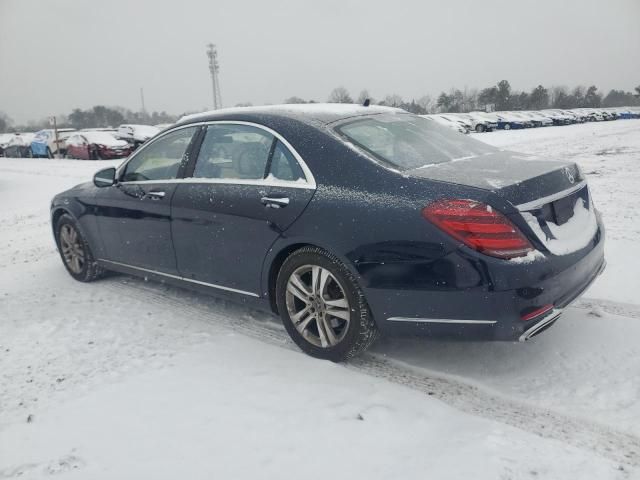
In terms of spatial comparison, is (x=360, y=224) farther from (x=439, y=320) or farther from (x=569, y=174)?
(x=569, y=174)

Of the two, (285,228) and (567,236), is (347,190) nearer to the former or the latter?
(285,228)

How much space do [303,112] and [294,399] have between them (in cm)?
191

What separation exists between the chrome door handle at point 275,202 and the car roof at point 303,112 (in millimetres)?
567

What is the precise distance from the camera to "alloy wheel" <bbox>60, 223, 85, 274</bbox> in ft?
17.1

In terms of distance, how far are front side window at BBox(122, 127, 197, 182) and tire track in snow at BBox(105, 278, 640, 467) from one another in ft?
3.52

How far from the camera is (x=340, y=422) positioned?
270 centimetres

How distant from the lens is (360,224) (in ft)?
9.77

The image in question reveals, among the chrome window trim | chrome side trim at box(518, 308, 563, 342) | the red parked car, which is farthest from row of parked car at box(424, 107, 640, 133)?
chrome side trim at box(518, 308, 563, 342)

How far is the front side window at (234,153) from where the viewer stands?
143 inches

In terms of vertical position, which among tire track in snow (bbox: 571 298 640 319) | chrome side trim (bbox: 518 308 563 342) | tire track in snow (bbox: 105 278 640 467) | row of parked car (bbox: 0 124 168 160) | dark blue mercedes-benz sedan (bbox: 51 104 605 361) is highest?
row of parked car (bbox: 0 124 168 160)

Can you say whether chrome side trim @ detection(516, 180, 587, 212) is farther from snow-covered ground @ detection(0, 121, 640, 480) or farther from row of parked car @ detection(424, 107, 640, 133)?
row of parked car @ detection(424, 107, 640, 133)

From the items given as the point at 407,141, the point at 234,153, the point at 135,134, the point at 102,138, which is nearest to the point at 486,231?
the point at 407,141

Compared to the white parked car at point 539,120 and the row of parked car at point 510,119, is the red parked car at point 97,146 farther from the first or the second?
the white parked car at point 539,120

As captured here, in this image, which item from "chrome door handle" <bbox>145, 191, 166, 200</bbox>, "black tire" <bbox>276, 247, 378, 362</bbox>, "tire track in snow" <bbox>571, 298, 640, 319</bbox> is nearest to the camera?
"black tire" <bbox>276, 247, 378, 362</bbox>
